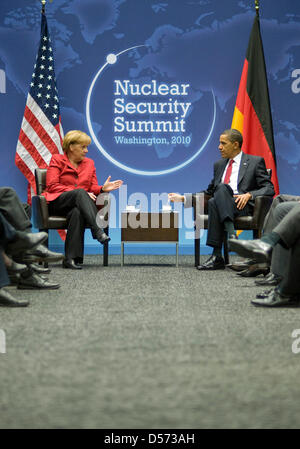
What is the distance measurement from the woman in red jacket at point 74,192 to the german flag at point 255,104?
1876 mm

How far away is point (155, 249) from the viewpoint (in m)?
6.72

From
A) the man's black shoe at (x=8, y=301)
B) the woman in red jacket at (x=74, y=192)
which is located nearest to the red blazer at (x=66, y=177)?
the woman in red jacket at (x=74, y=192)

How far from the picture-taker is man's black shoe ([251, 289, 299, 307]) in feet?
9.62

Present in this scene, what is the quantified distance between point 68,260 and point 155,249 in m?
1.91

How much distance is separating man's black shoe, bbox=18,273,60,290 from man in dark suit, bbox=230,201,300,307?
1.23 metres

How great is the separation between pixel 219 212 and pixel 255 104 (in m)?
2.00

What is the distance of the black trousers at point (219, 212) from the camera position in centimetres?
479

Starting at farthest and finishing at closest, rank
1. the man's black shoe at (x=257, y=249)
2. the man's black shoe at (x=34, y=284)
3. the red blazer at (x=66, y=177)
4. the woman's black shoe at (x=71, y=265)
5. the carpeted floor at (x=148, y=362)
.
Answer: the red blazer at (x=66, y=177)
the woman's black shoe at (x=71, y=265)
the man's black shoe at (x=34, y=284)
the man's black shoe at (x=257, y=249)
the carpeted floor at (x=148, y=362)

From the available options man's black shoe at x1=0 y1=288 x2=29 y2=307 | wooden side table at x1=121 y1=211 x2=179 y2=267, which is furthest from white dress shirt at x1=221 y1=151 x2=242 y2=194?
man's black shoe at x1=0 y1=288 x2=29 y2=307

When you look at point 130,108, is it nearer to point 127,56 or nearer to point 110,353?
point 127,56

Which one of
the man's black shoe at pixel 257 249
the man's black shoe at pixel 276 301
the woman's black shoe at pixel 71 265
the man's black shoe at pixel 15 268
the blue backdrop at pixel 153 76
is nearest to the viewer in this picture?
the man's black shoe at pixel 257 249

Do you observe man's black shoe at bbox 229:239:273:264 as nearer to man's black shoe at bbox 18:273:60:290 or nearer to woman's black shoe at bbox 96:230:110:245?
man's black shoe at bbox 18:273:60:290

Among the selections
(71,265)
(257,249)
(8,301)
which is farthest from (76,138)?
(257,249)

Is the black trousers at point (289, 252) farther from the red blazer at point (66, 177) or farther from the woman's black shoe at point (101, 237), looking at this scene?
the red blazer at point (66, 177)
